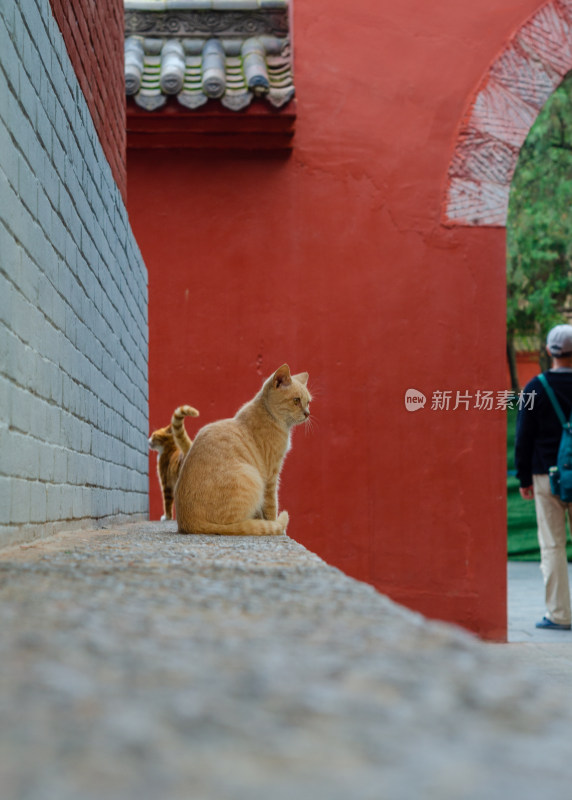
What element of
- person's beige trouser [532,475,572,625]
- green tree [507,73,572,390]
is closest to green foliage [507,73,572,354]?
green tree [507,73,572,390]

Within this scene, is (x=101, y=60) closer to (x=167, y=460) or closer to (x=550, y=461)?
(x=167, y=460)

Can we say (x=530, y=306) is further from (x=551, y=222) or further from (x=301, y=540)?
(x=301, y=540)

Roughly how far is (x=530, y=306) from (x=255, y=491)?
9.55m

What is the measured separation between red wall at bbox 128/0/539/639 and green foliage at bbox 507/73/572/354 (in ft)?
21.2

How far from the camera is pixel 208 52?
17.8ft

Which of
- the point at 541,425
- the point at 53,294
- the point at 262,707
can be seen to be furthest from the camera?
the point at 541,425

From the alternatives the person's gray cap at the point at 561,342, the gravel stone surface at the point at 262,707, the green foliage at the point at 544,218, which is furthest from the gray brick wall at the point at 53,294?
the green foliage at the point at 544,218

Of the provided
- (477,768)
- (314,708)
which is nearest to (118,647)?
(314,708)

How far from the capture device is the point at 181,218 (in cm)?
553

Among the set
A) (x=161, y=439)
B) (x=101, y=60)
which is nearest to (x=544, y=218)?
(x=161, y=439)

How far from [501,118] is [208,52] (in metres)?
1.91

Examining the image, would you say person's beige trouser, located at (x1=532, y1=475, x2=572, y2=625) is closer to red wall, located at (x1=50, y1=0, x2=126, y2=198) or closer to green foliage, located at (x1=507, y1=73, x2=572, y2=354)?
red wall, located at (x1=50, y1=0, x2=126, y2=198)

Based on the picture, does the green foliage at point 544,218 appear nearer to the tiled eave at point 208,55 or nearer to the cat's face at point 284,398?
the tiled eave at point 208,55

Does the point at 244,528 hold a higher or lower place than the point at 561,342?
lower
